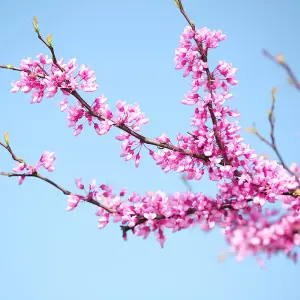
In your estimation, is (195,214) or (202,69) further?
(195,214)

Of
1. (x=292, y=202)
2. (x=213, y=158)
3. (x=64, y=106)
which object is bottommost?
(x=292, y=202)

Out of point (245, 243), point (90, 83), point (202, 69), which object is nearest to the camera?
point (245, 243)

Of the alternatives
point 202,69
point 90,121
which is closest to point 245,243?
point 202,69

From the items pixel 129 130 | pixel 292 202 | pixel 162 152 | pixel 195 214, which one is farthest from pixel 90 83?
pixel 292 202

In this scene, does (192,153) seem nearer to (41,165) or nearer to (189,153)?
(189,153)

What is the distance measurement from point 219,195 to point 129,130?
148 centimetres

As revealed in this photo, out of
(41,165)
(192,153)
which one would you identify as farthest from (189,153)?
(41,165)

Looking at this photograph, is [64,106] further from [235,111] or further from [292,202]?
[292,202]

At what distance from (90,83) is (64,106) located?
0.47 meters

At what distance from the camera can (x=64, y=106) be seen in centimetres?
532

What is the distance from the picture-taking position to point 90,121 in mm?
5414

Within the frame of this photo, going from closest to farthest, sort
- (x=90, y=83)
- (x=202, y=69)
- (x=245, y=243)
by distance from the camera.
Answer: (x=245, y=243) → (x=202, y=69) → (x=90, y=83)

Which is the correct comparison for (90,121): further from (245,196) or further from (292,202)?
(292,202)

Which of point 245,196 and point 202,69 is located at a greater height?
point 202,69
